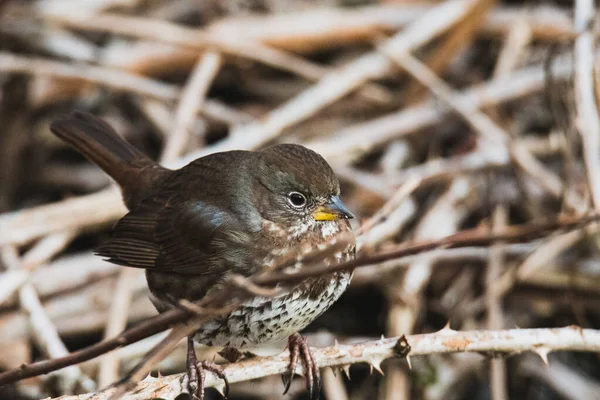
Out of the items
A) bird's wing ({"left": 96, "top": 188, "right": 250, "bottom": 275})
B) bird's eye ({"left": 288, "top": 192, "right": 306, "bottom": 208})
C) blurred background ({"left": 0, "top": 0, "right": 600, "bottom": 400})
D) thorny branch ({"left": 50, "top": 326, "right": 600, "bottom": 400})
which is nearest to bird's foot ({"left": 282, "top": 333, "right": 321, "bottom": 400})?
thorny branch ({"left": 50, "top": 326, "right": 600, "bottom": 400})

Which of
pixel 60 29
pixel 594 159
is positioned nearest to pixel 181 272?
pixel 594 159

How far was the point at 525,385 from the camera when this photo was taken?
4.80m

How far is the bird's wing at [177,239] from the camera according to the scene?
317cm

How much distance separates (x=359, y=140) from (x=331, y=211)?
1.92m

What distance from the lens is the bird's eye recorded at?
3211 millimetres

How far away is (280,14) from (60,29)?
143cm

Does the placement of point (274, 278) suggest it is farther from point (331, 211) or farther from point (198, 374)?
point (331, 211)

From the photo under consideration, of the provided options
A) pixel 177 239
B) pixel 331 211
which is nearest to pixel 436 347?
pixel 331 211

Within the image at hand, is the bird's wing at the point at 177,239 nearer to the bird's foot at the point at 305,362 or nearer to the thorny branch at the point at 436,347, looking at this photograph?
the bird's foot at the point at 305,362

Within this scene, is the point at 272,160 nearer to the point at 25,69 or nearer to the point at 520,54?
the point at 25,69

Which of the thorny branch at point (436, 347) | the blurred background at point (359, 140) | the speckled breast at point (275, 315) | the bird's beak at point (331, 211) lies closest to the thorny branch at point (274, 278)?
the thorny branch at point (436, 347)

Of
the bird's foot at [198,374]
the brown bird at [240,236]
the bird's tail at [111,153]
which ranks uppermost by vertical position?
the bird's tail at [111,153]

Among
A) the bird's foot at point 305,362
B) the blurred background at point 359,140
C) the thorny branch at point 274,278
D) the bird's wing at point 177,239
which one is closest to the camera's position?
the thorny branch at point 274,278

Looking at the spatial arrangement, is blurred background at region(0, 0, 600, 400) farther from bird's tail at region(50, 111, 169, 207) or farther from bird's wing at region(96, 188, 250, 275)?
bird's wing at region(96, 188, 250, 275)
